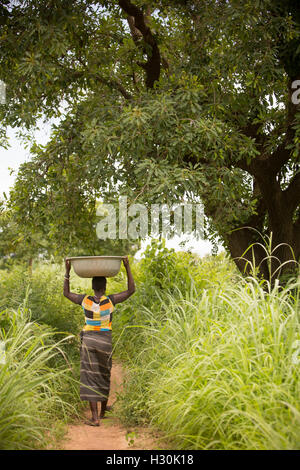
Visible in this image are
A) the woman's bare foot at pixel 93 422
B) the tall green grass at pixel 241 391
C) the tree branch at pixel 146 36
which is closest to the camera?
the tall green grass at pixel 241 391

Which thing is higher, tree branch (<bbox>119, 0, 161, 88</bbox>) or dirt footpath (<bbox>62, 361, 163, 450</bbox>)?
tree branch (<bbox>119, 0, 161, 88</bbox>)

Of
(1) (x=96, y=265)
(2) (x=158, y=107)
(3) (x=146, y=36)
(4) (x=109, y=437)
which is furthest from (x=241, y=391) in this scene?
(3) (x=146, y=36)

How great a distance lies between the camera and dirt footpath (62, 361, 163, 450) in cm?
441

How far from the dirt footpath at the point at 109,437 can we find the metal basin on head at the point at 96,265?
5.16 feet

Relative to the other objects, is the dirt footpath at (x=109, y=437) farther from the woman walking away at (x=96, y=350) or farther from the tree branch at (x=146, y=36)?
the tree branch at (x=146, y=36)

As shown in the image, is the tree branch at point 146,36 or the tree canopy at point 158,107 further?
the tree branch at point 146,36

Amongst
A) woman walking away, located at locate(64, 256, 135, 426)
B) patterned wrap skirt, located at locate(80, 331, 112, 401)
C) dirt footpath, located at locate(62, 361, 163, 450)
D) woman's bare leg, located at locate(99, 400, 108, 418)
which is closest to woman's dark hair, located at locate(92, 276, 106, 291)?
woman walking away, located at locate(64, 256, 135, 426)

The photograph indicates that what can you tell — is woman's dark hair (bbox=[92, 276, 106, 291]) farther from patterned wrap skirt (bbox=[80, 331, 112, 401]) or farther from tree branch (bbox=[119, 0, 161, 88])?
tree branch (bbox=[119, 0, 161, 88])

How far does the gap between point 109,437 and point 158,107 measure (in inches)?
174

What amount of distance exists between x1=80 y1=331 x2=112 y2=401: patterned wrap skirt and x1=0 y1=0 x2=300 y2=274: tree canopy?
212 cm

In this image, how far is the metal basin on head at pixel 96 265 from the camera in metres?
5.41

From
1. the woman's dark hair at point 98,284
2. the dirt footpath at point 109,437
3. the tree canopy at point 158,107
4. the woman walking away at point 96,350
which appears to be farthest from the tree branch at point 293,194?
the dirt footpath at point 109,437

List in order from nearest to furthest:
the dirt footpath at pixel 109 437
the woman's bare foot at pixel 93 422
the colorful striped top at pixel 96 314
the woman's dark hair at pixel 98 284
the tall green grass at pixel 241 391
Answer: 1. the tall green grass at pixel 241 391
2. the dirt footpath at pixel 109 437
3. the woman's bare foot at pixel 93 422
4. the colorful striped top at pixel 96 314
5. the woman's dark hair at pixel 98 284

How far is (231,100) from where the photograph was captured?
8359mm
